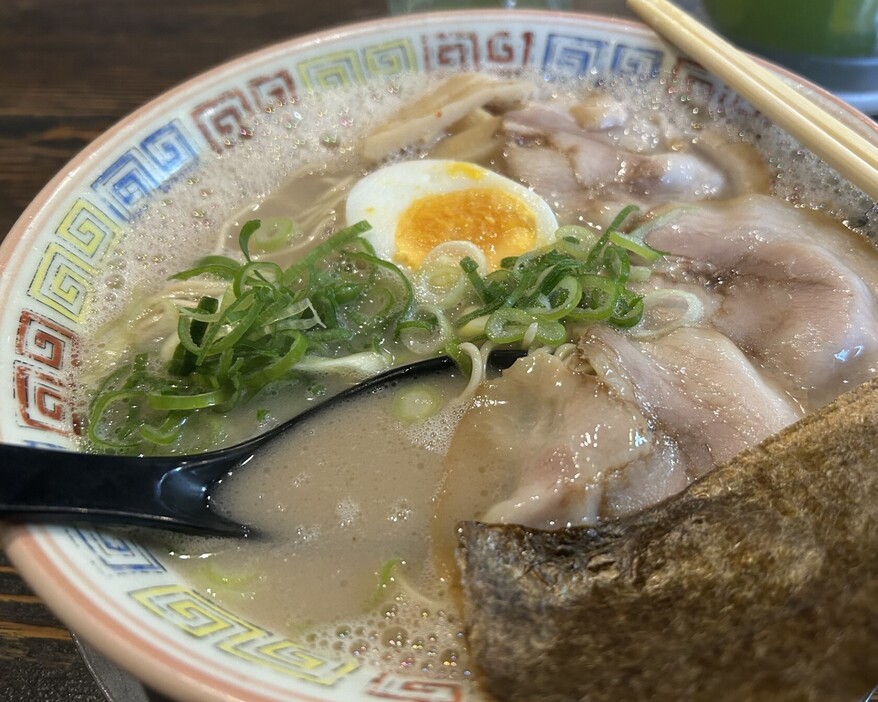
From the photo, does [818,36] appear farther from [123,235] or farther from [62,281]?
[62,281]

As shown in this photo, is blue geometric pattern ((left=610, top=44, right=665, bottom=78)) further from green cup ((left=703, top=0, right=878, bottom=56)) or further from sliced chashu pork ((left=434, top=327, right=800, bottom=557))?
sliced chashu pork ((left=434, top=327, right=800, bottom=557))

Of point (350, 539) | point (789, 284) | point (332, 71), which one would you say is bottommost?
point (350, 539)

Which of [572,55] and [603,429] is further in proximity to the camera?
[572,55]

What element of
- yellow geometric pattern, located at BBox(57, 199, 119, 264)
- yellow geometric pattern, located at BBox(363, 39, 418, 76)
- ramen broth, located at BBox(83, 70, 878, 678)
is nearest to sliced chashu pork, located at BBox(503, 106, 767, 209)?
ramen broth, located at BBox(83, 70, 878, 678)

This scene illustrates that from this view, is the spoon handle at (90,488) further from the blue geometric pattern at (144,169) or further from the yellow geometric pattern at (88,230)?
the blue geometric pattern at (144,169)

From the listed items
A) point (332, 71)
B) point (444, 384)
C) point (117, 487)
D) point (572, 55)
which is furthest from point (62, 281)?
point (572, 55)

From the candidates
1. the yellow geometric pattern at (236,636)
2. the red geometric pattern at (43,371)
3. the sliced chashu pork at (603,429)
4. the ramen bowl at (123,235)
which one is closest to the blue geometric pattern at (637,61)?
the ramen bowl at (123,235)
